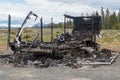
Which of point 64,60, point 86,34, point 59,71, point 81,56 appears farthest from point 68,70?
point 86,34

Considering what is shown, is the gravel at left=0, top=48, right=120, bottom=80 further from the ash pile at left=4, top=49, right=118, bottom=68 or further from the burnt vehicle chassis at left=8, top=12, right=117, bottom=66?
the burnt vehicle chassis at left=8, top=12, right=117, bottom=66

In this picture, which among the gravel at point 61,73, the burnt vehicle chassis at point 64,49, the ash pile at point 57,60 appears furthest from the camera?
the burnt vehicle chassis at point 64,49

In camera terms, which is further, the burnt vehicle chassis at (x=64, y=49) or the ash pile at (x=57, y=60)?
the burnt vehicle chassis at (x=64, y=49)

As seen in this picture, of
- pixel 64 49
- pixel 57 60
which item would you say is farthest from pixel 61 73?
pixel 64 49

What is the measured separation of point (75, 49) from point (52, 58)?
4.63 feet

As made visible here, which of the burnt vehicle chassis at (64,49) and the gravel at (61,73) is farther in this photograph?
the burnt vehicle chassis at (64,49)

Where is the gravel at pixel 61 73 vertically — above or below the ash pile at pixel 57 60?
below

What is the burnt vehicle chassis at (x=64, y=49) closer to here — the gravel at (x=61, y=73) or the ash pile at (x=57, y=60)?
the ash pile at (x=57, y=60)

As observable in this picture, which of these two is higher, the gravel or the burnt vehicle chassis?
the burnt vehicle chassis

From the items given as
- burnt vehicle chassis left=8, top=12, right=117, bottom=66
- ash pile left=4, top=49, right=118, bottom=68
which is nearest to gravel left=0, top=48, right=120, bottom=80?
ash pile left=4, top=49, right=118, bottom=68

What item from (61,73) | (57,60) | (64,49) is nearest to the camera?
(61,73)

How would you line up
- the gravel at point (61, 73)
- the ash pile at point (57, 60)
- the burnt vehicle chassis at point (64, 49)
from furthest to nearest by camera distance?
the burnt vehicle chassis at point (64, 49), the ash pile at point (57, 60), the gravel at point (61, 73)

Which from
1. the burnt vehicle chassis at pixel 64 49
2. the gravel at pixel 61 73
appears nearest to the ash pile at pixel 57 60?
the burnt vehicle chassis at pixel 64 49

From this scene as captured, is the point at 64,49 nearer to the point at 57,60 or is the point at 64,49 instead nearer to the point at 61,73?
→ the point at 57,60
